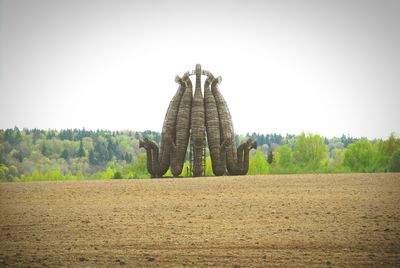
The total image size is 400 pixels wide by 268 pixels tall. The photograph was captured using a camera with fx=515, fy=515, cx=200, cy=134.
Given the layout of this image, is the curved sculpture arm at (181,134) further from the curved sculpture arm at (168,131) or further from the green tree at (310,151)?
the green tree at (310,151)

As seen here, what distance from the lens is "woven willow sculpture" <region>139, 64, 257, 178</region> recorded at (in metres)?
31.6

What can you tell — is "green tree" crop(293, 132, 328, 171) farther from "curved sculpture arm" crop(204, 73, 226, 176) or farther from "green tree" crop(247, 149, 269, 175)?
"curved sculpture arm" crop(204, 73, 226, 176)

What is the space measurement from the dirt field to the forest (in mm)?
14593

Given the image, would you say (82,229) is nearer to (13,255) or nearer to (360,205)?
(13,255)

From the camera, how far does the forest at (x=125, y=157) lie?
131ft

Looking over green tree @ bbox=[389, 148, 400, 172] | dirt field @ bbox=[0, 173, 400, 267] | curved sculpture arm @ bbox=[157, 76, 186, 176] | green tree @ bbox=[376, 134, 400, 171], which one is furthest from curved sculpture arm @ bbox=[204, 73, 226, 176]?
green tree @ bbox=[376, 134, 400, 171]

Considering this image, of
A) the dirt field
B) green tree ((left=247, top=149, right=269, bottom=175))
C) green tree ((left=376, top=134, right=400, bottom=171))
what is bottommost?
the dirt field

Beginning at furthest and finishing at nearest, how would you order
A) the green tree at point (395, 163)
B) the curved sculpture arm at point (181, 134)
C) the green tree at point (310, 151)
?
the green tree at point (310, 151) → the green tree at point (395, 163) → the curved sculpture arm at point (181, 134)

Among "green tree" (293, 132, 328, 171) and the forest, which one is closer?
the forest

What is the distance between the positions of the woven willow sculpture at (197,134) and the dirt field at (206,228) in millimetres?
11214

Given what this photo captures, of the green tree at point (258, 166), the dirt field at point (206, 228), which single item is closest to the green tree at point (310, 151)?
the green tree at point (258, 166)

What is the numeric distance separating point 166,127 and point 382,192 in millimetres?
16211

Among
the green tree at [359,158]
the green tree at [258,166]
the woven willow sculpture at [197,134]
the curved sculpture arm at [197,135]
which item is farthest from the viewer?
the green tree at [258,166]

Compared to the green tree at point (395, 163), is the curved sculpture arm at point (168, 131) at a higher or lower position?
higher
